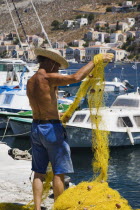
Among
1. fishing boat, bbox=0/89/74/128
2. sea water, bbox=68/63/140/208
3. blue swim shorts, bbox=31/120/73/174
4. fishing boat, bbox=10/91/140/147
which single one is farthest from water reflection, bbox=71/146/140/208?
fishing boat, bbox=0/89/74/128

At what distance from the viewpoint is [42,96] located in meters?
5.39

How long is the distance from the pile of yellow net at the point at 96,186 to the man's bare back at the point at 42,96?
1.98 feet

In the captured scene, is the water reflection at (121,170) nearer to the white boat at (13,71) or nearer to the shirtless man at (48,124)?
the shirtless man at (48,124)

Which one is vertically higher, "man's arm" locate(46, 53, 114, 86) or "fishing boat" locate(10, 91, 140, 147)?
"man's arm" locate(46, 53, 114, 86)

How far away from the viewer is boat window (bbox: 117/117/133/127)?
17.3 m

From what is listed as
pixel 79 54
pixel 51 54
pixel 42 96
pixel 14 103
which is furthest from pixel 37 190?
pixel 79 54

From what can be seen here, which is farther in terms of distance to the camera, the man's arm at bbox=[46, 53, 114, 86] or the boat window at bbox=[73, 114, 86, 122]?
the boat window at bbox=[73, 114, 86, 122]

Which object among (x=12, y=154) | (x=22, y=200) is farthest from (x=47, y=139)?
(x=12, y=154)

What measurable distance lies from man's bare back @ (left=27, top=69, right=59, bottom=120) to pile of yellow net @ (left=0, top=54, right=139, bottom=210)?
0.60 metres

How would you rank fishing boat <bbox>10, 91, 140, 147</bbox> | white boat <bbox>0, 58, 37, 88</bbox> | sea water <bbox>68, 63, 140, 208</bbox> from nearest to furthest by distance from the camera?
sea water <bbox>68, 63, 140, 208</bbox>
fishing boat <bbox>10, 91, 140, 147</bbox>
white boat <bbox>0, 58, 37, 88</bbox>

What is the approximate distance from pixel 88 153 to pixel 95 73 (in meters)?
11.5

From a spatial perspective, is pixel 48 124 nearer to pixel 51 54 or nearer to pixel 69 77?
pixel 69 77

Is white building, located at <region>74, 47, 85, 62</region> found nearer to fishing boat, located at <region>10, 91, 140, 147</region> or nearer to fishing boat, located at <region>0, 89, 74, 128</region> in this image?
fishing boat, located at <region>0, 89, 74, 128</region>

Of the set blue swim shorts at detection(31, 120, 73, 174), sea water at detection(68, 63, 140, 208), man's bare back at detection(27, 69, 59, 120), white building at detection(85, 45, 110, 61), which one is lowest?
white building at detection(85, 45, 110, 61)
